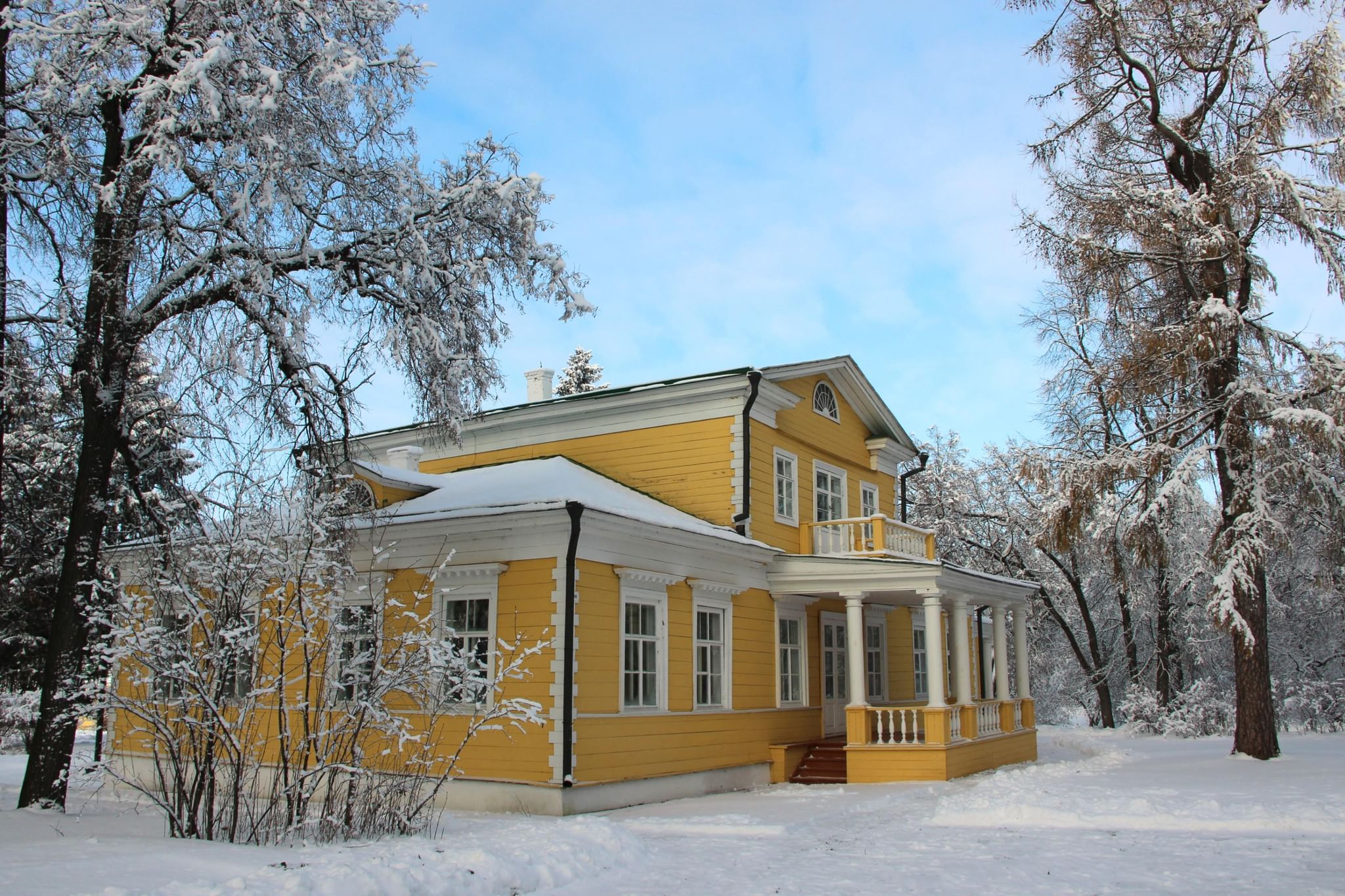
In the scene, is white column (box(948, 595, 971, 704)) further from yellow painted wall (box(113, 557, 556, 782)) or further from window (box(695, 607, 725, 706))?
yellow painted wall (box(113, 557, 556, 782))

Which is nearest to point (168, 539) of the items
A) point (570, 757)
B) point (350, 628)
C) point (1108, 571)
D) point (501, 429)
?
point (350, 628)

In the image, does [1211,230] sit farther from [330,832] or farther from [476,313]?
Result: [330,832]

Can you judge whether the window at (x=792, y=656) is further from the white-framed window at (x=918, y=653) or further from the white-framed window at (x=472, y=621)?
the white-framed window at (x=472, y=621)

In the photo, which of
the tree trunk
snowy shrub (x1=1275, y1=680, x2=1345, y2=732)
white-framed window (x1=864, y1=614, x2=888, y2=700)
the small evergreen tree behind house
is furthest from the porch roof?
the small evergreen tree behind house

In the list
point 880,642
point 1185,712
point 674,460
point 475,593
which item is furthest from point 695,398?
point 1185,712

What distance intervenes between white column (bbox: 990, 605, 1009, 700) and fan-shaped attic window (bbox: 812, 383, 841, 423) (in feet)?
15.8

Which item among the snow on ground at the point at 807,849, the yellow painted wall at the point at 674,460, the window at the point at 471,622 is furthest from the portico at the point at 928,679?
the window at the point at 471,622

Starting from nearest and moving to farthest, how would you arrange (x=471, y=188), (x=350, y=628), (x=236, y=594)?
1. (x=236, y=594)
2. (x=350, y=628)
3. (x=471, y=188)

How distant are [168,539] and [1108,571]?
26438mm

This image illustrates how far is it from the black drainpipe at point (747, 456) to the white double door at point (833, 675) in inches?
142

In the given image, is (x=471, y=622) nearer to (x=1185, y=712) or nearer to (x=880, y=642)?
(x=880, y=642)

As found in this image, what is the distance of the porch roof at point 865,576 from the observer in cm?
1619

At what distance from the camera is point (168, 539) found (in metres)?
9.12

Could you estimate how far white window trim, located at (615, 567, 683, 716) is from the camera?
1351cm
